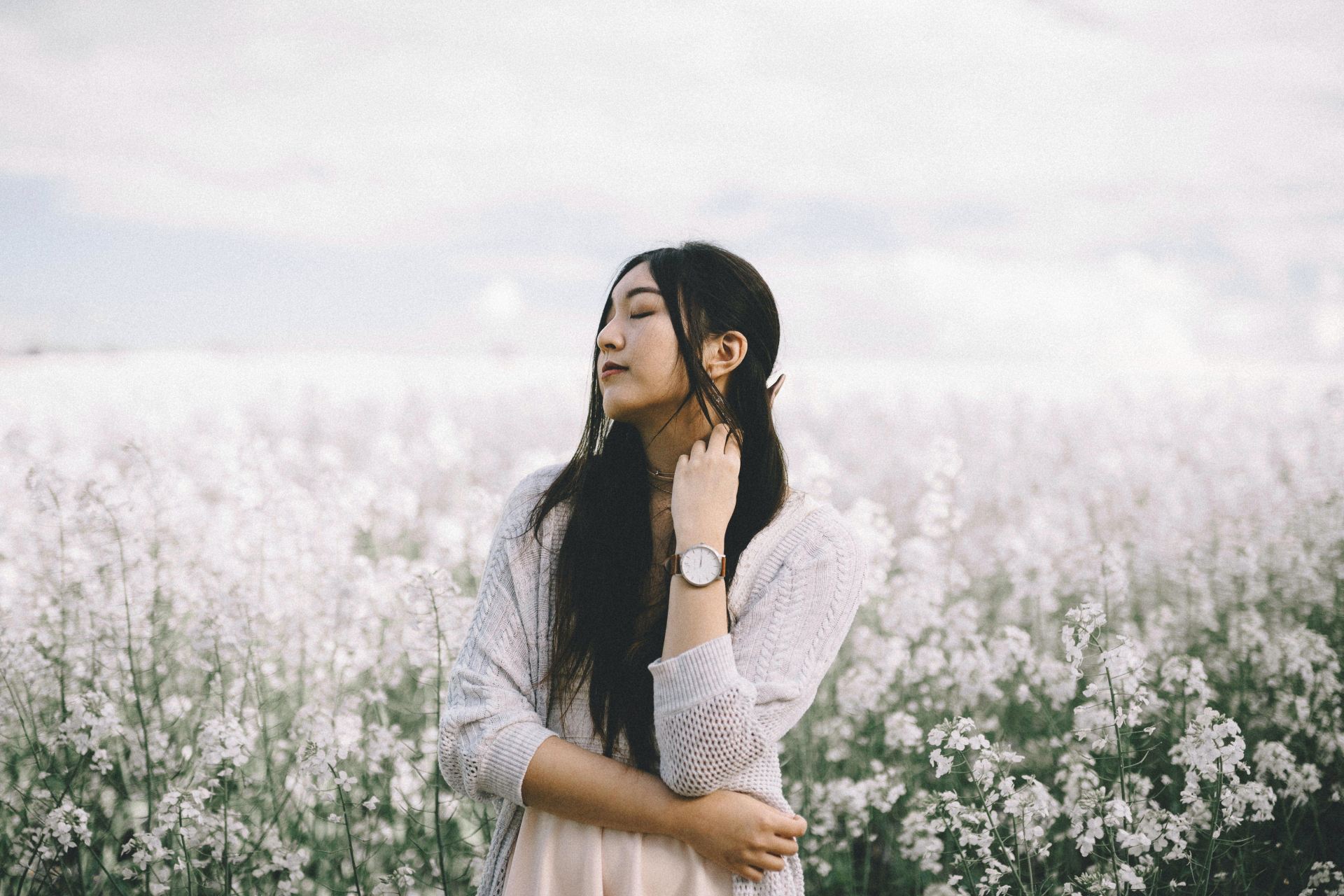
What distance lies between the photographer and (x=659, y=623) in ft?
6.78

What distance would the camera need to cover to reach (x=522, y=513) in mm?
2172

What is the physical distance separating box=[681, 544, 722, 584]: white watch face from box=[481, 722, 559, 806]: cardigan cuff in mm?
398

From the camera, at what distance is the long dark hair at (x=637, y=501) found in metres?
2.01

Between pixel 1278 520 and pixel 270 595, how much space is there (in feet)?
15.5

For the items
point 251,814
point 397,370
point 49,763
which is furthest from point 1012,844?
point 397,370

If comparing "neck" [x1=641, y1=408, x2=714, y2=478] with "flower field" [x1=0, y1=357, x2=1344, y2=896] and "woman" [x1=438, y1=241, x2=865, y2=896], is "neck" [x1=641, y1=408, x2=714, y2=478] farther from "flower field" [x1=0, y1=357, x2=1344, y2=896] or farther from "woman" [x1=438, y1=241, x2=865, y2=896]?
"flower field" [x1=0, y1=357, x2=1344, y2=896]

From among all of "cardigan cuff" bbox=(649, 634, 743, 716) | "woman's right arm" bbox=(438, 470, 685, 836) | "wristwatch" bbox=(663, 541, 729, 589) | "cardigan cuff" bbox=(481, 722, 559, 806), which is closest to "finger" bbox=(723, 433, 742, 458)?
"wristwatch" bbox=(663, 541, 729, 589)

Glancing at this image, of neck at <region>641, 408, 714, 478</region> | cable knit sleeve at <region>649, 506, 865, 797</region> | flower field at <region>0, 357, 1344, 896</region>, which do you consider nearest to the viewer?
cable knit sleeve at <region>649, 506, 865, 797</region>

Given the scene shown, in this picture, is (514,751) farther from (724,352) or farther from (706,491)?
(724,352)

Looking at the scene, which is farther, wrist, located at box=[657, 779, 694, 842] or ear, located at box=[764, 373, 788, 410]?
ear, located at box=[764, 373, 788, 410]

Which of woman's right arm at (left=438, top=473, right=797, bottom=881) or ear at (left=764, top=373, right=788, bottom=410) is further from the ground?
ear at (left=764, top=373, right=788, bottom=410)

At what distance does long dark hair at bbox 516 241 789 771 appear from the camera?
2006mm

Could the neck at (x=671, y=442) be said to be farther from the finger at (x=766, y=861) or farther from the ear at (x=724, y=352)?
the finger at (x=766, y=861)

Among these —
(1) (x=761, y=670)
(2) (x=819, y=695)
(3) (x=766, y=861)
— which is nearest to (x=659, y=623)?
(1) (x=761, y=670)
